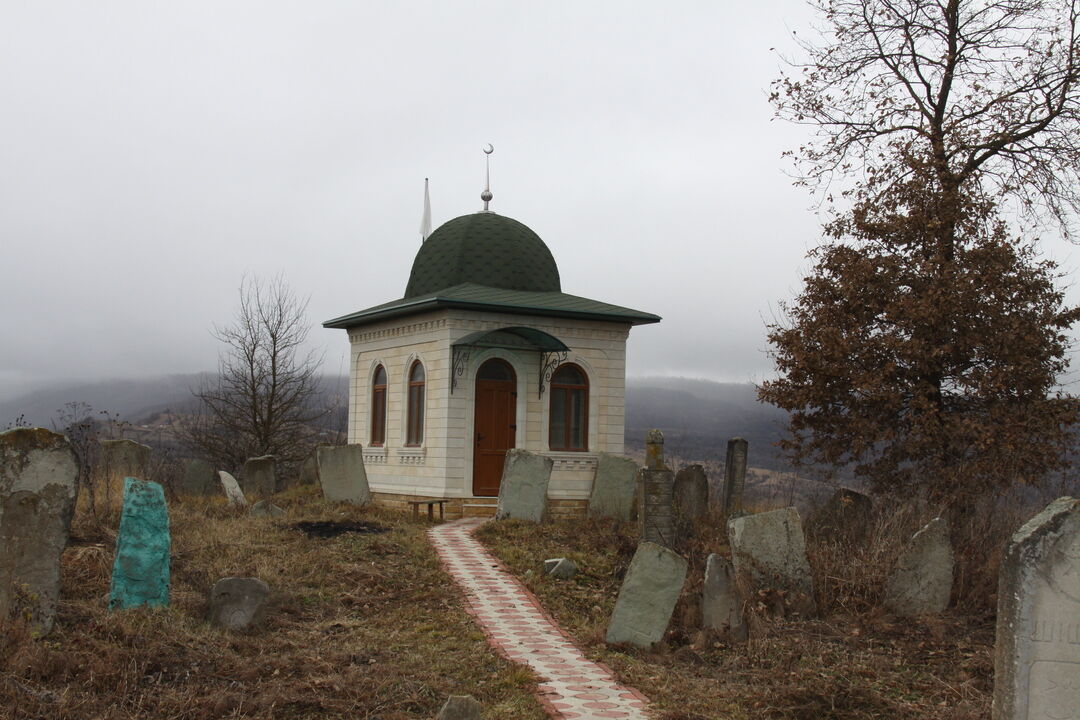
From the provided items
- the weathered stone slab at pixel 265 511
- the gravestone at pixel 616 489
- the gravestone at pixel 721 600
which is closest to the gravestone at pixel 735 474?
the gravestone at pixel 616 489

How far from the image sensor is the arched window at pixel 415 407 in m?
20.7

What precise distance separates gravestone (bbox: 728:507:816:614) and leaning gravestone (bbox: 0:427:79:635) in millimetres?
6876

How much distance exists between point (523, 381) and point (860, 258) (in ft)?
22.4

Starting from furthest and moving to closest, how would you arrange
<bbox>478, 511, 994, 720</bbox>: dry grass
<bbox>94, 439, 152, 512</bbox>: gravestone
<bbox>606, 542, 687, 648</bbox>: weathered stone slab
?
1. <bbox>94, 439, 152, 512</bbox>: gravestone
2. <bbox>606, 542, 687, 648</bbox>: weathered stone slab
3. <bbox>478, 511, 994, 720</bbox>: dry grass

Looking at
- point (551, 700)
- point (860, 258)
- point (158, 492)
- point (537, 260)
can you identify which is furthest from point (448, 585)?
point (537, 260)

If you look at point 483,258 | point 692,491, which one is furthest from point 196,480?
point 692,491

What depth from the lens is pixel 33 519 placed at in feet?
29.0

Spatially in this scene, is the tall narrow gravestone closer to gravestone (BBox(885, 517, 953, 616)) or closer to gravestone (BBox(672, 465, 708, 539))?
gravestone (BBox(672, 465, 708, 539))

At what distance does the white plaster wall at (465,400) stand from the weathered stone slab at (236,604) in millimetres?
9525

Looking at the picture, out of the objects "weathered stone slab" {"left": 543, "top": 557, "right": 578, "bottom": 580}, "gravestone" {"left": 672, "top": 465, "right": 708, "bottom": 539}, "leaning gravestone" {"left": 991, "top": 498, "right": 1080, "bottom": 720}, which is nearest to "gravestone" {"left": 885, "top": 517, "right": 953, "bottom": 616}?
"weathered stone slab" {"left": 543, "top": 557, "right": 578, "bottom": 580}

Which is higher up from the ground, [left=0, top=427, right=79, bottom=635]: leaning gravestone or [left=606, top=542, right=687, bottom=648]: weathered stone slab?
[left=0, top=427, right=79, bottom=635]: leaning gravestone

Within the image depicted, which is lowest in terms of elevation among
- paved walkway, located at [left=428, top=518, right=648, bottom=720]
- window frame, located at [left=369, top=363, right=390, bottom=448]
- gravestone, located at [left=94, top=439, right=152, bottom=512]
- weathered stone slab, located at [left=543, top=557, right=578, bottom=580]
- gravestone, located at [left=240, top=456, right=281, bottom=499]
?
paved walkway, located at [left=428, top=518, right=648, bottom=720]

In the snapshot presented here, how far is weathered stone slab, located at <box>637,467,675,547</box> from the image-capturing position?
46.0ft

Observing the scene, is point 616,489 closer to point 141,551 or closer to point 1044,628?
point 141,551
